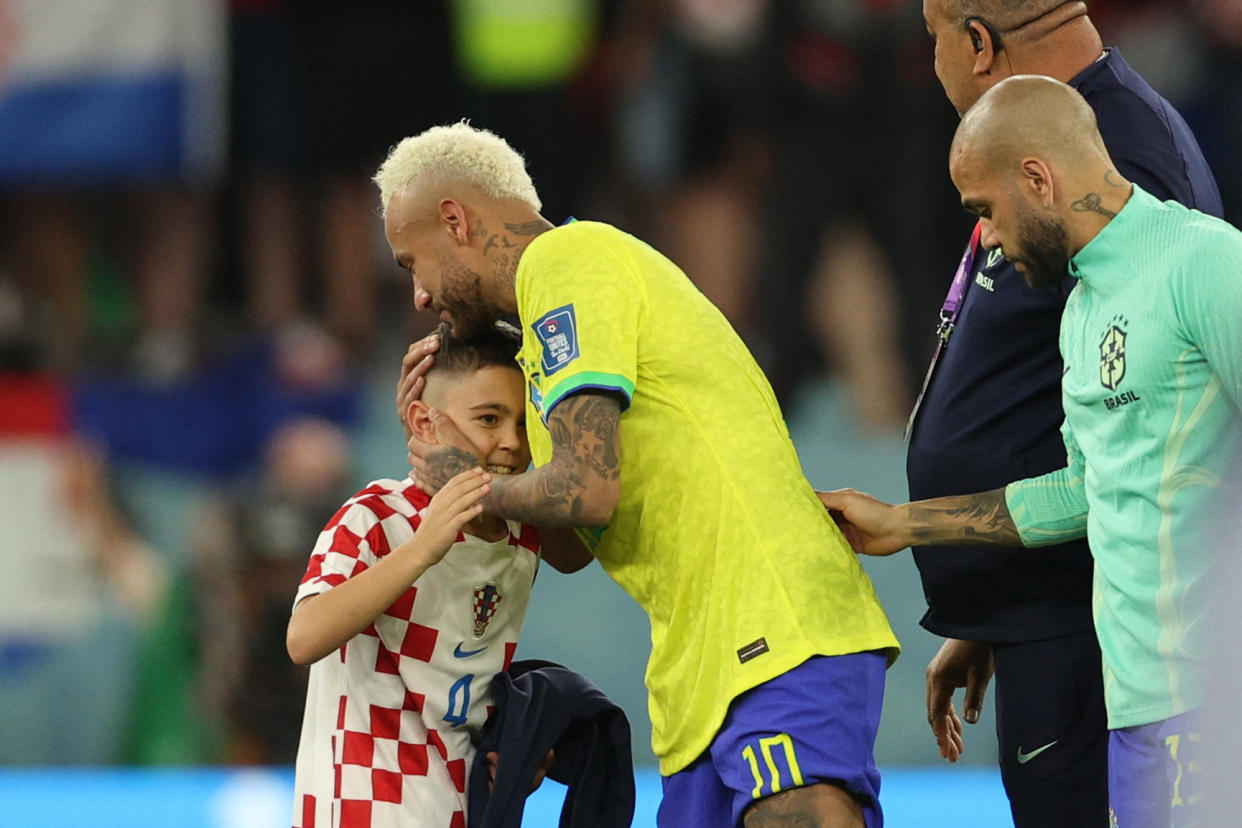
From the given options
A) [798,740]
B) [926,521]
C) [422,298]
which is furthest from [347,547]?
[926,521]

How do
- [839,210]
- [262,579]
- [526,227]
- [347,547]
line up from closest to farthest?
[347,547], [526,227], [262,579], [839,210]

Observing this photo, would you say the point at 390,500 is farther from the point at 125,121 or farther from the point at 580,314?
the point at 125,121

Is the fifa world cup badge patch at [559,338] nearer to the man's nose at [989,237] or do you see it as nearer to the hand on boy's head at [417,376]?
the hand on boy's head at [417,376]

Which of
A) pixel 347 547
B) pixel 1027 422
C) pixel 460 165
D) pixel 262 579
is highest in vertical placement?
pixel 262 579

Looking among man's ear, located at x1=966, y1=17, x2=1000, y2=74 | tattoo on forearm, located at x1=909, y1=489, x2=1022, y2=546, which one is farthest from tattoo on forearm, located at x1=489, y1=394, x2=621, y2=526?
man's ear, located at x1=966, y1=17, x2=1000, y2=74

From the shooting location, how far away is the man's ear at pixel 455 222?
2.77 metres

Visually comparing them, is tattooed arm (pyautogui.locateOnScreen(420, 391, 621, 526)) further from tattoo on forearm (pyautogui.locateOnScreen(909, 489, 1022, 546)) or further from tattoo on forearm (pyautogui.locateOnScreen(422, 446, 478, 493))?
tattoo on forearm (pyautogui.locateOnScreen(909, 489, 1022, 546))

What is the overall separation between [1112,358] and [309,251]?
16.4 ft

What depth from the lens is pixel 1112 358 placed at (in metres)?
2.34

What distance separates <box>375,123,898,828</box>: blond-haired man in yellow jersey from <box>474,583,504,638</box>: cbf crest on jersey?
0.76 ft

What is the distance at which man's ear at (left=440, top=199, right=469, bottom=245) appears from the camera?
2766 mm

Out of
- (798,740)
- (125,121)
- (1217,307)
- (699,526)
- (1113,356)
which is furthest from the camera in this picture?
(125,121)

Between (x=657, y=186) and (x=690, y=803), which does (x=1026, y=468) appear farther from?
(x=657, y=186)

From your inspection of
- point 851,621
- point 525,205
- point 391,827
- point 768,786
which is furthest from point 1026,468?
point 391,827
